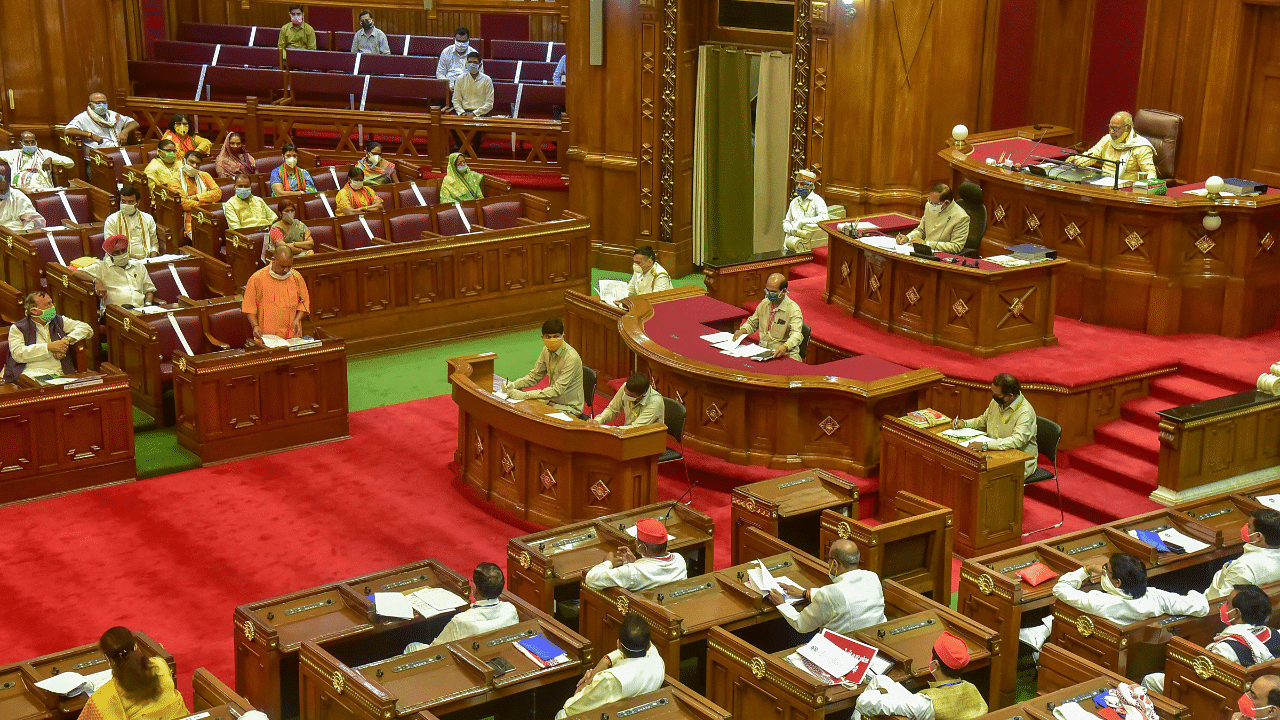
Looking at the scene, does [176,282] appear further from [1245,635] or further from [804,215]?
[1245,635]

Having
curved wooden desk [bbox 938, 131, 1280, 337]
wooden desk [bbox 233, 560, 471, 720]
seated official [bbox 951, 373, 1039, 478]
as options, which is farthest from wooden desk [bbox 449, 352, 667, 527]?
curved wooden desk [bbox 938, 131, 1280, 337]

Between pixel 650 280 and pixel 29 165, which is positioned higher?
pixel 29 165

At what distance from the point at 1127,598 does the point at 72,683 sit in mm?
5052

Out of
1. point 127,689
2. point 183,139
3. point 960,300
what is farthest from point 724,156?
point 127,689

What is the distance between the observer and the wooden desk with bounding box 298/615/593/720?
658cm

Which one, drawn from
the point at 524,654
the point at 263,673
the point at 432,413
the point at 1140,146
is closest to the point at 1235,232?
the point at 1140,146

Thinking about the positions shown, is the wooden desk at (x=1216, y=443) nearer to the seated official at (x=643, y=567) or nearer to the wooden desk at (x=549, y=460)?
the wooden desk at (x=549, y=460)

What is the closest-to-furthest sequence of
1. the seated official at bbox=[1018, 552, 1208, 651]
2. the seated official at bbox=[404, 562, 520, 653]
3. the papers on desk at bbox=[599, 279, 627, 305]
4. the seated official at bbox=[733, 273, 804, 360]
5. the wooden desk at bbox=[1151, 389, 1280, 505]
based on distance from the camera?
the seated official at bbox=[404, 562, 520, 653] < the seated official at bbox=[1018, 552, 1208, 651] < the wooden desk at bbox=[1151, 389, 1280, 505] < the seated official at bbox=[733, 273, 804, 360] < the papers on desk at bbox=[599, 279, 627, 305]

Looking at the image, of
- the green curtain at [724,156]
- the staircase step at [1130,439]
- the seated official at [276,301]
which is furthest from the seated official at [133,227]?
the staircase step at [1130,439]

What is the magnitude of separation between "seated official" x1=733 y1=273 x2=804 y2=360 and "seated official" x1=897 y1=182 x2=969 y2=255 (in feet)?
4.98

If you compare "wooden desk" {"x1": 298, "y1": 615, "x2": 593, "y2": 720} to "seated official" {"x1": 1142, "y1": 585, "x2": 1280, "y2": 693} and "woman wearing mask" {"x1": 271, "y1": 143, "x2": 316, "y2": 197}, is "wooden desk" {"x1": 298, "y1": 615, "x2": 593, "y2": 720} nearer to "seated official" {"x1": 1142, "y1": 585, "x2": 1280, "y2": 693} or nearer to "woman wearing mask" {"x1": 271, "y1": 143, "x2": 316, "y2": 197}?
"seated official" {"x1": 1142, "y1": 585, "x2": 1280, "y2": 693}

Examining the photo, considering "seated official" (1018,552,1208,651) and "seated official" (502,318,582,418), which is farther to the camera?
"seated official" (502,318,582,418)

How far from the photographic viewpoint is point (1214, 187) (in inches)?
448

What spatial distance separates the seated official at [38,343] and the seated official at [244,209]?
3.26 meters
